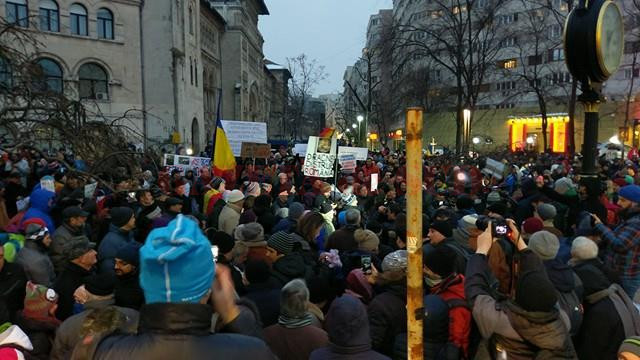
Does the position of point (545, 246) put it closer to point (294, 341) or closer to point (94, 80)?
point (294, 341)

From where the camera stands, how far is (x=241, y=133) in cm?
1449

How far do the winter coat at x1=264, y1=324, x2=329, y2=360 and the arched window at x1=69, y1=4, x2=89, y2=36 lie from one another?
1353 inches

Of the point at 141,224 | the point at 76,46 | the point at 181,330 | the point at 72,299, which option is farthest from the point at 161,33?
the point at 181,330

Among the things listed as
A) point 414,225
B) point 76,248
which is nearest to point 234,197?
point 76,248

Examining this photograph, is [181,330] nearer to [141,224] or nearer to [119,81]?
[141,224]

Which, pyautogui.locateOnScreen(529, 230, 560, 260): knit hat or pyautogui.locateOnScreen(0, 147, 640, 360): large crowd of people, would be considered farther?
pyautogui.locateOnScreen(529, 230, 560, 260): knit hat

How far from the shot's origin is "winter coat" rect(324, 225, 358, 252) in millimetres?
6100

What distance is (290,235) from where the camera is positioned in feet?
18.8

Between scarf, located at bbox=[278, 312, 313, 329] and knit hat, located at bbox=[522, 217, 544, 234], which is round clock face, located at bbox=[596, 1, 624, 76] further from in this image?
scarf, located at bbox=[278, 312, 313, 329]

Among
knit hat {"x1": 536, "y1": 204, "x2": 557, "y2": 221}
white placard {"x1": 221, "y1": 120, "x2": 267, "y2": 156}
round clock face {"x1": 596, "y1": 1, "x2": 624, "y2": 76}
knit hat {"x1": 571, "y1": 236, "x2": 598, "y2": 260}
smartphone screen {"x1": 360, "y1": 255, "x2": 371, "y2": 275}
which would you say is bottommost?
smartphone screen {"x1": 360, "y1": 255, "x2": 371, "y2": 275}

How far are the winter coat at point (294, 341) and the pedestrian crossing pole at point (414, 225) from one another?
1.29 meters

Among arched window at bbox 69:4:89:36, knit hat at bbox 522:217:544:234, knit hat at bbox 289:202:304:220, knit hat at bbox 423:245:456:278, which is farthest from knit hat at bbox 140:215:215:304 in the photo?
arched window at bbox 69:4:89:36

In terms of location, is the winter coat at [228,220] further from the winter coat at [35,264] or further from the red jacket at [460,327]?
the red jacket at [460,327]

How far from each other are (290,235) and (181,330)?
400 centimetres
